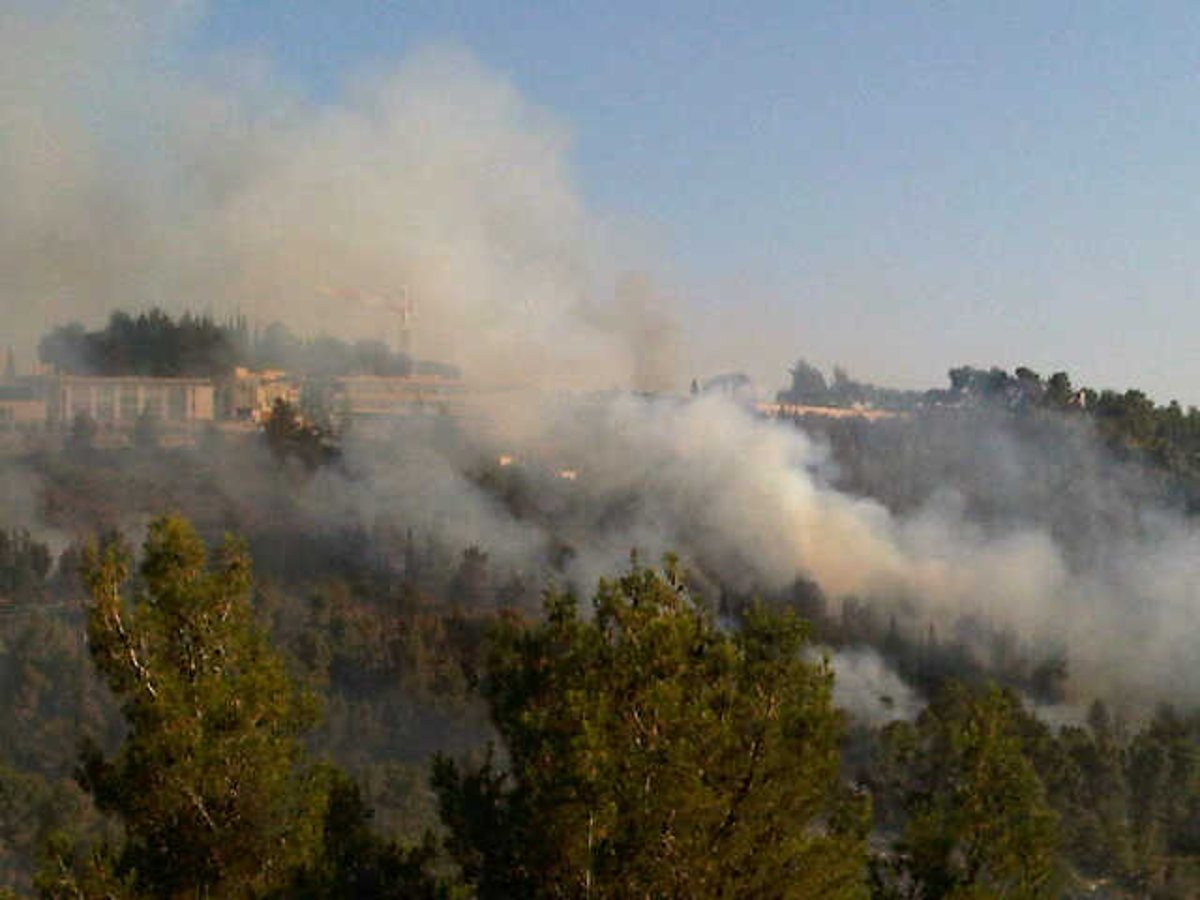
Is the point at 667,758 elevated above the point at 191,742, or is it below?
above

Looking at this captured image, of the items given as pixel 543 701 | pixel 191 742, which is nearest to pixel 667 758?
pixel 543 701

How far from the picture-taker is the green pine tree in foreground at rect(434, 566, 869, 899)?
9305mm

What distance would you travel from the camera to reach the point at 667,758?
9266 mm

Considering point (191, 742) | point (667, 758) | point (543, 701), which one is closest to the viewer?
point (667, 758)

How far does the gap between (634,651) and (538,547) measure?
41.7 m

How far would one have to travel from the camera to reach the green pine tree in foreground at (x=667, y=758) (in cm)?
930

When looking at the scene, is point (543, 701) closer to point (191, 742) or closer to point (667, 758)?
point (667, 758)

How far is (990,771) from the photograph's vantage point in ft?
39.7

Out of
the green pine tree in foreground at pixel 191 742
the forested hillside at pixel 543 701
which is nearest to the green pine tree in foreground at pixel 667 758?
the forested hillside at pixel 543 701

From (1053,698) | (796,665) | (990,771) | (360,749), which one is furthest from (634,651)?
(1053,698)

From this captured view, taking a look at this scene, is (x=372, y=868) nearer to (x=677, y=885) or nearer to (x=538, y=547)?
(x=677, y=885)

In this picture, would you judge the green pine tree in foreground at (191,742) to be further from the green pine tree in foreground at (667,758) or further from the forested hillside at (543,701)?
the green pine tree in foreground at (667,758)

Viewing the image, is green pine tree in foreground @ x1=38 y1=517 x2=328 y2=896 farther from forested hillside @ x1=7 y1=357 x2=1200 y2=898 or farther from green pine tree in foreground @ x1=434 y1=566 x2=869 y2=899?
green pine tree in foreground @ x1=434 y1=566 x2=869 y2=899

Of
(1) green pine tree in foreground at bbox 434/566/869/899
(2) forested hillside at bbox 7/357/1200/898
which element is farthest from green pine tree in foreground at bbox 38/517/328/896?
(1) green pine tree in foreground at bbox 434/566/869/899
